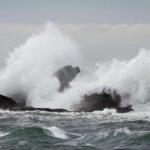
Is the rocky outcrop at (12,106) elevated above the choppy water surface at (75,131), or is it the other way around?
the rocky outcrop at (12,106)

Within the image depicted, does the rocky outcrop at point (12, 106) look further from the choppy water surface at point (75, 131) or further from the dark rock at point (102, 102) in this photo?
the dark rock at point (102, 102)

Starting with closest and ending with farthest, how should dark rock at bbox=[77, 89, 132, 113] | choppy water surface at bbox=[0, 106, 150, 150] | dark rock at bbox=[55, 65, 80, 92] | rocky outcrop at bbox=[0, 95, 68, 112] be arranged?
choppy water surface at bbox=[0, 106, 150, 150]
rocky outcrop at bbox=[0, 95, 68, 112]
dark rock at bbox=[77, 89, 132, 113]
dark rock at bbox=[55, 65, 80, 92]

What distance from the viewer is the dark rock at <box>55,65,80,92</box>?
192 ft

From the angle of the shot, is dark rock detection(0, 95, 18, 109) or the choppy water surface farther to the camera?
dark rock detection(0, 95, 18, 109)

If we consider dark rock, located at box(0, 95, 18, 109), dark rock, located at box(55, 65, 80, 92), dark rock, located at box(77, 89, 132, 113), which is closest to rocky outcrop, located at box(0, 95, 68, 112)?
dark rock, located at box(0, 95, 18, 109)

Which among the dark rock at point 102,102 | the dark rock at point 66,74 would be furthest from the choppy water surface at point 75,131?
the dark rock at point 66,74

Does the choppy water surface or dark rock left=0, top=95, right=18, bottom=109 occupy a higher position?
dark rock left=0, top=95, right=18, bottom=109

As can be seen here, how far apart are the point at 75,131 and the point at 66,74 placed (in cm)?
2547

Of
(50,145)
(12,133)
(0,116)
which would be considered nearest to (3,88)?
(0,116)

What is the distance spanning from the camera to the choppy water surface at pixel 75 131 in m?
28.5

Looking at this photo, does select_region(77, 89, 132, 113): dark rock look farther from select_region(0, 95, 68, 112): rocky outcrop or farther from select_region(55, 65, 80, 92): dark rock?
select_region(55, 65, 80, 92): dark rock

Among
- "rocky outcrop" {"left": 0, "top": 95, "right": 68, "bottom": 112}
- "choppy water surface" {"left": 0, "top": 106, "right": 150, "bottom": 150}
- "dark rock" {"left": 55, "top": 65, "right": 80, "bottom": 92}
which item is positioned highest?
"dark rock" {"left": 55, "top": 65, "right": 80, "bottom": 92}

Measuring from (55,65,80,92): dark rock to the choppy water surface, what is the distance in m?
13.6

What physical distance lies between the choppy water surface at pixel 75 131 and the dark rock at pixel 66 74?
13.6 m
